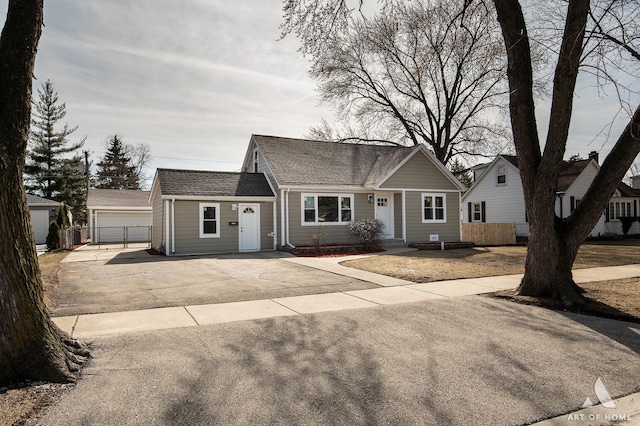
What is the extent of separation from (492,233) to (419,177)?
20.0ft

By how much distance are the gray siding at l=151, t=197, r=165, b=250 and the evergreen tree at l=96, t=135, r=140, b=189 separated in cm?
3453

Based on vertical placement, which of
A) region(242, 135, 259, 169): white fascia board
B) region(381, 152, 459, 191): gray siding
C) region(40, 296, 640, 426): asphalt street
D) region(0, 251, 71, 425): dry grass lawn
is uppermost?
region(242, 135, 259, 169): white fascia board

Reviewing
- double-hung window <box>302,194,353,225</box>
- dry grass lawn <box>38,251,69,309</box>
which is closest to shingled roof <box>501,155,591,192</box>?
double-hung window <box>302,194,353,225</box>

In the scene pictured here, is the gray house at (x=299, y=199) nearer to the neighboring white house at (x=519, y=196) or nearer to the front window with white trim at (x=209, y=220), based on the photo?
the front window with white trim at (x=209, y=220)

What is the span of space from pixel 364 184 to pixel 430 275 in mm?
10142

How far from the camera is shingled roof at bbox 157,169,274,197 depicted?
17.4 metres

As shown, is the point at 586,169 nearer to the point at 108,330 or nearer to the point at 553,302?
the point at 553,302

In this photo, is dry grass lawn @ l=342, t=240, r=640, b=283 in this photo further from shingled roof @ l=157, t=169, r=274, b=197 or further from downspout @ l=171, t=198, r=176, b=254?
downspout @ l=171, t=198, r=176, b=254

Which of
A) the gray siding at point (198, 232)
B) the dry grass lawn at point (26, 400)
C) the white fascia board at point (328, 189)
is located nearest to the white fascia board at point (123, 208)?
the gray siding at point (198, 232)

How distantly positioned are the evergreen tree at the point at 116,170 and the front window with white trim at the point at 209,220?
39406 millimetres

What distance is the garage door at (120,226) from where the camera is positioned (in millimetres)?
27219

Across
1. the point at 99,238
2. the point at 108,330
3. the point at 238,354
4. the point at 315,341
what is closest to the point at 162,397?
the point at 238,354

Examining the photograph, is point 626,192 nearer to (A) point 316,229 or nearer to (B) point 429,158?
(B) point 429,158

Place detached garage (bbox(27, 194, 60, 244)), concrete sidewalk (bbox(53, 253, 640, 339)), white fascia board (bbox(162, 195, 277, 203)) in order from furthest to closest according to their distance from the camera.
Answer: detached garage (bbox(27, 194, 60, 244)), white fascia board (bbox(162, 195, 277, 203)), concrete sidewalk (bbox(53, 253, 640, 339))
